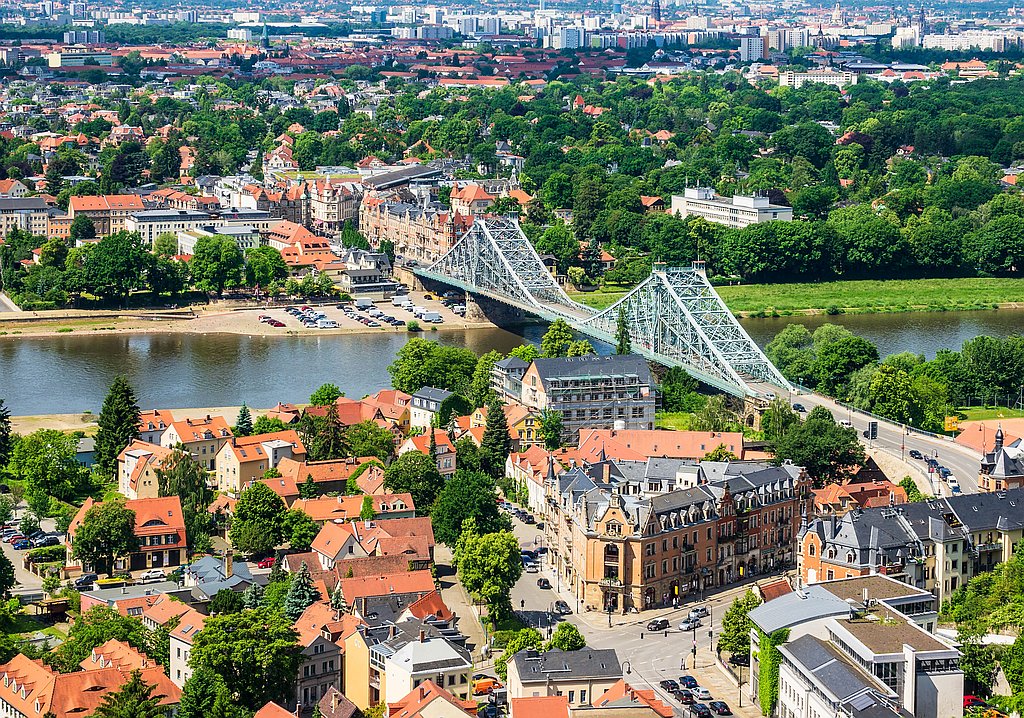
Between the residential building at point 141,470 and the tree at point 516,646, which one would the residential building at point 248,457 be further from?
the tree at point 516,646

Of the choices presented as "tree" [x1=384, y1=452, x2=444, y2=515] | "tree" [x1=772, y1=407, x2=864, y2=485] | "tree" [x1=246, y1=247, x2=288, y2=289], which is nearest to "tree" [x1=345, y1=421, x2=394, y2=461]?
"tree" [x1=384, y1=452, x2=444, y2=515]

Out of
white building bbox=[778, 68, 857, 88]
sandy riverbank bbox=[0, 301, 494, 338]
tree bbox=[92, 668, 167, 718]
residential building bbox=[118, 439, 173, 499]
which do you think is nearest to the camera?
tree bbox=[92, 668, 167, 718]

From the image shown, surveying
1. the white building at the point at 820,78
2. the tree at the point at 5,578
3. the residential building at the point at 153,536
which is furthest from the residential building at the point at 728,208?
the white building at the point at 820,78

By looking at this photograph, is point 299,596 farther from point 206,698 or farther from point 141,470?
point 141,470

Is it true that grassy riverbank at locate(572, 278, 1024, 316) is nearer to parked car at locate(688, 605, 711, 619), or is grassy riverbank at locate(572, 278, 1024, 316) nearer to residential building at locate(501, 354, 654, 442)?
residential building at locate(501, 354, 654, 442)

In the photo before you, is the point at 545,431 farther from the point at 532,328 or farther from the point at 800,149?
the point at 800,149

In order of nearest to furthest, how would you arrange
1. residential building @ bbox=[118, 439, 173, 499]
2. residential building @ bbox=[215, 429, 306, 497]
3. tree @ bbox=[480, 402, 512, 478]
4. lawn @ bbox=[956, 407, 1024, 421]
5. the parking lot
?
1. residential building @ bbox=[118, 439, 173, 499]
2. residential building @ bbox=[215, 429, 306, 497]
3. tree @ bbox=[480, 402, 512, 478]
4. lawn @ bbox=[956, 407, 1024, 421]
5. the parking lot
